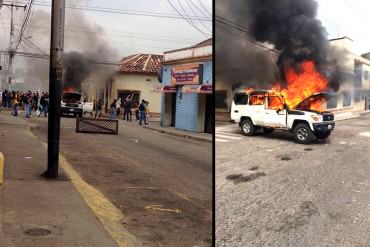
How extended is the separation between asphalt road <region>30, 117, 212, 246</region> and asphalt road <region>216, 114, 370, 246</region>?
2.18 ft

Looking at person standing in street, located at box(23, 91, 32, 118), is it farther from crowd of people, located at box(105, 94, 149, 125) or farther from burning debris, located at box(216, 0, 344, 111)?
burning debris, located at box(216, 0, 344, 111)

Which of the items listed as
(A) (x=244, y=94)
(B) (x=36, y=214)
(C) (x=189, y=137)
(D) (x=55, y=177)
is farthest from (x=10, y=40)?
(A) (x=244, y=94)

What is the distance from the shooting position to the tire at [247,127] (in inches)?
63.8

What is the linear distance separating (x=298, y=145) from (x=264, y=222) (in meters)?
0.32

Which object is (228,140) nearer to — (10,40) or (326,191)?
(326,191)

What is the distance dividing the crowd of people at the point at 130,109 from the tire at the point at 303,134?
29.8 ft

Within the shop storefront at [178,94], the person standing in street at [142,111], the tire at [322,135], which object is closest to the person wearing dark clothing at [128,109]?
the person standing in street at [142,111]

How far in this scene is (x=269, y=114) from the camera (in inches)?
62.8

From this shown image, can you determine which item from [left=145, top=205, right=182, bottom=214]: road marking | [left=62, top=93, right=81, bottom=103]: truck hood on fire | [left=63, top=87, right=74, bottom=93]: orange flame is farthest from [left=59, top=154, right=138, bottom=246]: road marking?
[left=62, top=93, right=81, bottom=103]: truck hood on fire

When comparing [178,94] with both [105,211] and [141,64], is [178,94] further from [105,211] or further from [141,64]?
[105,211]

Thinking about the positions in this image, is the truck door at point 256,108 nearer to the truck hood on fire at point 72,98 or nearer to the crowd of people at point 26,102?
the truck hood on fire at point 72,98

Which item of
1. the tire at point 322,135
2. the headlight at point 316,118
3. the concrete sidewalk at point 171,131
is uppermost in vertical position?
the headlight at point 316,118

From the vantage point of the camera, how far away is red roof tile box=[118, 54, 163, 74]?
11105mm

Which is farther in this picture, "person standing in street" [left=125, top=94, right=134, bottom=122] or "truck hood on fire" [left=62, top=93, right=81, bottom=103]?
"truck hood on fire" [left=62, top=93, right=81, bottom=103]
